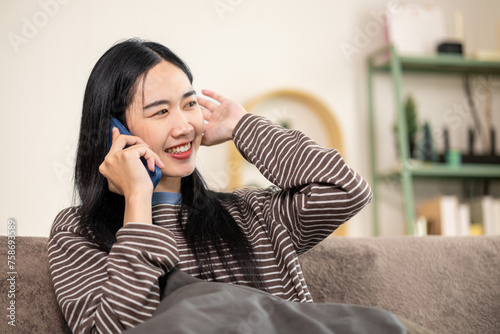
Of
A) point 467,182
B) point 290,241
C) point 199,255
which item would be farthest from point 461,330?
point 467,182

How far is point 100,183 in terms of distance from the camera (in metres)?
1.26

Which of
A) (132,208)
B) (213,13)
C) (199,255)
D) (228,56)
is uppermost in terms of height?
(213,13)

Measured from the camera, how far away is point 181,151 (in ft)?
4.14

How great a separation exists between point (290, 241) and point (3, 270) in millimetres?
531

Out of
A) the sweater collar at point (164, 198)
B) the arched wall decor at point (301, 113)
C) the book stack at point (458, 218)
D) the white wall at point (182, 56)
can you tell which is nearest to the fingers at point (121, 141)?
the sweater collar at point (164, 198)

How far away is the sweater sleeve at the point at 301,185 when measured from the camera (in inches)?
45.8

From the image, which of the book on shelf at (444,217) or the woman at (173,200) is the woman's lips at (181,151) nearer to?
the woman at (173,200)

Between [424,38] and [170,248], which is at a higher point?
[424,38]

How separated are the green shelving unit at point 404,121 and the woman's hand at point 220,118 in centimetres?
178

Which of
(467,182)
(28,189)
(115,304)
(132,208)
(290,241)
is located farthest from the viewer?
(467,182)

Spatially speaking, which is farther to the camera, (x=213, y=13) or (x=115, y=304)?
(x=213, y=13)

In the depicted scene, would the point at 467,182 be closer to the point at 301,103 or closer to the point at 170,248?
the point at 301,103

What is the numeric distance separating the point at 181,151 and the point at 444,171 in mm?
2129

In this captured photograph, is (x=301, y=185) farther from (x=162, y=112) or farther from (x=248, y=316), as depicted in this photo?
(x=248, y=316)
